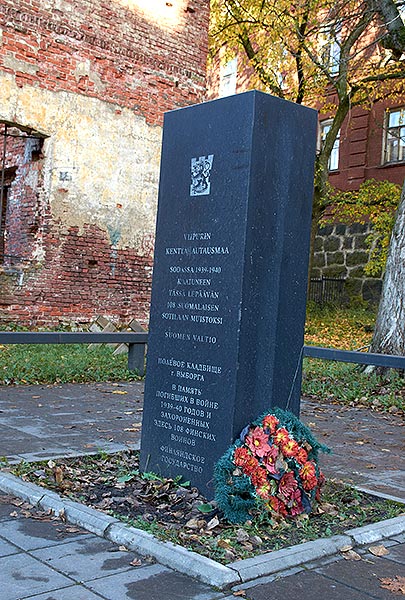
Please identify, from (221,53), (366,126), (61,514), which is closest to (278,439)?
(61,514)

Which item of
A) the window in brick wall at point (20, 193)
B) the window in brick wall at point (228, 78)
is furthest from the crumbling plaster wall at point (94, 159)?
the window in brick wall at point (228, 78)

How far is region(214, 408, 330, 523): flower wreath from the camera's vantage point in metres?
4.09

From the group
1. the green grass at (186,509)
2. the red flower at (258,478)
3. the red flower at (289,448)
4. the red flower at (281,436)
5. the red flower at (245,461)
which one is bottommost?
the green grass at (186,509)

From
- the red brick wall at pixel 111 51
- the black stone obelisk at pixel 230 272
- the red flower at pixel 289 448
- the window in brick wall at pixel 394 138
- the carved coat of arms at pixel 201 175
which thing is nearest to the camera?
the red flower at pixel 289 448

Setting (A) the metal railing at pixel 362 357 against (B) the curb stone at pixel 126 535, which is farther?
(A) the metal railing at pixel 362 357

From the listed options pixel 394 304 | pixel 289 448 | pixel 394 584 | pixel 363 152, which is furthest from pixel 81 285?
pixel 363 152

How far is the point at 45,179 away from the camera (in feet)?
45.9

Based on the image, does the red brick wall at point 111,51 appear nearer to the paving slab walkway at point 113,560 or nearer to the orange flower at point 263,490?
the paving slab walkway at point 113,560

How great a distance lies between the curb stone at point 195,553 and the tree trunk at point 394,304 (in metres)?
6.33

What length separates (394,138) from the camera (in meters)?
22.4

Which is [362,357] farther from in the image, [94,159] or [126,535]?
[94,159]

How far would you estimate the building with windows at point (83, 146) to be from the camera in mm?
13648

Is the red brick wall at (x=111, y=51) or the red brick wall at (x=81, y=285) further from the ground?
the red brick wall at (x=111, y=51)

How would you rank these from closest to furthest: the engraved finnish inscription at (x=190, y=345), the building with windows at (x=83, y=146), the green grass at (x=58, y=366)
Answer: the engraved finnish inscription at (x=190, y=345), the green grass at (x=58, y=366), the building with windows at (x=83, y=146)
